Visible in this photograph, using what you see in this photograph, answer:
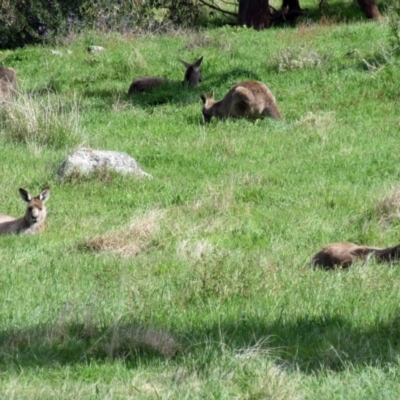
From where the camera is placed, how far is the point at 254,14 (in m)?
27.5

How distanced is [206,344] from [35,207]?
5270mm

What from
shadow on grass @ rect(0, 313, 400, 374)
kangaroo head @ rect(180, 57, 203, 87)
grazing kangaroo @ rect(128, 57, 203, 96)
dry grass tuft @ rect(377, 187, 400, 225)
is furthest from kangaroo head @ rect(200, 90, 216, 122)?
shadow on grass @ rect(0, 313, 400, 374)

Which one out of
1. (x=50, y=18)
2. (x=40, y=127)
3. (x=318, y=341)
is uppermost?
(x=318, y=341)

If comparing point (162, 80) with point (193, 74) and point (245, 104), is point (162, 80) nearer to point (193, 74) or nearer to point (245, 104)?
point (193, 74)

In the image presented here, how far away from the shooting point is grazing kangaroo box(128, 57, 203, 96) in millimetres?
18922

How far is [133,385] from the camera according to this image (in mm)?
5605

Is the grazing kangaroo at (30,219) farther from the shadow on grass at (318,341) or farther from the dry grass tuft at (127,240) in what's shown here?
the shadow on grass at (318,341)

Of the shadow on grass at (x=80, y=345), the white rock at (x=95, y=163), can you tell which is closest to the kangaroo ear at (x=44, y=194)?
the white rock at (x=95, y=163)

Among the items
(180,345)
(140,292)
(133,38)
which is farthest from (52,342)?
(133,38)

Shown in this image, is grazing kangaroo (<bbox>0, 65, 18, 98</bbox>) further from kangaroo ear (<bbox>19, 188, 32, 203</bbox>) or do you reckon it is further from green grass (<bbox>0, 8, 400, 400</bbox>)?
kangaroo ear (<bbox>19, 188, 32, 203</bbox>)

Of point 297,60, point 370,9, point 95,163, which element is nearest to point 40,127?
point 95,163

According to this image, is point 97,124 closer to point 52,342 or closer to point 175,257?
point 175,257

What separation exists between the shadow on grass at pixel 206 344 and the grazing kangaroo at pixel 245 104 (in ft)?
32.3

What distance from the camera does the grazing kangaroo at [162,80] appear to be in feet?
62.1
